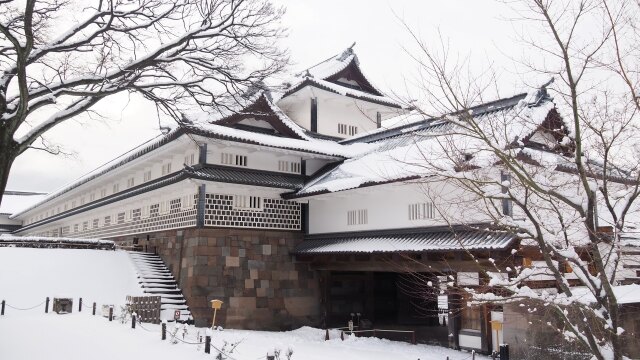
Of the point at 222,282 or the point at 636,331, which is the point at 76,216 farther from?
the point at 636,331

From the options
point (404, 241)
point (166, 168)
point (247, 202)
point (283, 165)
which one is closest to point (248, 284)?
point (247, 202)

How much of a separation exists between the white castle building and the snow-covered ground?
2199 mm

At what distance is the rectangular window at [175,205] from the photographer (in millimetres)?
22062

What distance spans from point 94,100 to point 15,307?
11214 mm

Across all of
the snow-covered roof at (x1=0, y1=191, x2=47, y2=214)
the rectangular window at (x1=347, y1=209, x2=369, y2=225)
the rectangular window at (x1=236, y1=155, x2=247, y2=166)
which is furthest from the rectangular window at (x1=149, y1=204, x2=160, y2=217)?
the snow-covered roof at (x1=0, y1=191, x2=47, y2=214)

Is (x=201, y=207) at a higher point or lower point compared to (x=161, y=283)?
higher

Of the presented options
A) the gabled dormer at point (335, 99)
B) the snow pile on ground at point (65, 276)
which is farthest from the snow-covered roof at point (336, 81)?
the snow pile on ground at point (65, 276)

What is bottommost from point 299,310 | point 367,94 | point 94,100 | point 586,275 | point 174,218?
point 299,310

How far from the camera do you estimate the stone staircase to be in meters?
19.2

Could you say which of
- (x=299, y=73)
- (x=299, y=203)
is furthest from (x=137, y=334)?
(x=299, y=73)

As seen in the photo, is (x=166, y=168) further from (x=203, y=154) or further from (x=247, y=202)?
(x=247, y=202)

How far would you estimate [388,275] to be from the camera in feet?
82.0

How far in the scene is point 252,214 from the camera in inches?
831

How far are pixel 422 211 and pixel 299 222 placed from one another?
693cm
